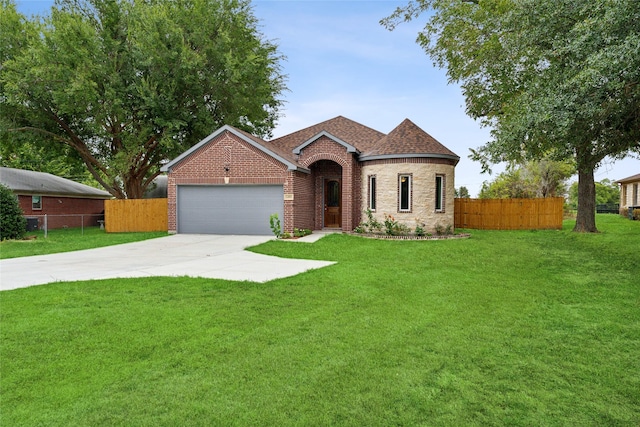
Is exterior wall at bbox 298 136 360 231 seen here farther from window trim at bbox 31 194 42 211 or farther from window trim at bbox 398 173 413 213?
window trim at bbox 31 194 42 211

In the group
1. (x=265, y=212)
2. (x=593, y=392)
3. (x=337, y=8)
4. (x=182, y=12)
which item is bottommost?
(x=593, y=392)

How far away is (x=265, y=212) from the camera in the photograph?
59.9 ft

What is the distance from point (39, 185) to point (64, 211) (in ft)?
8.02

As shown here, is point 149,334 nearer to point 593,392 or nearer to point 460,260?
point 593,392

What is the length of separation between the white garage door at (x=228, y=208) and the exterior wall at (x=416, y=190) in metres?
4.58

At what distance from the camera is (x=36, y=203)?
24.8 m

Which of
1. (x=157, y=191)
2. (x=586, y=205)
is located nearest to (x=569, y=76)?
(x=586, y=205)

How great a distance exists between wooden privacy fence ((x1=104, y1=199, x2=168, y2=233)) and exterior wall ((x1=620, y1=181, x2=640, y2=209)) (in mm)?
35859

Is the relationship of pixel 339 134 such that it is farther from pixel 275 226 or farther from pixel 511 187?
pixel 511 187

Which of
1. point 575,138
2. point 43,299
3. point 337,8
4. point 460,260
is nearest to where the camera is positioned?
point 43,299

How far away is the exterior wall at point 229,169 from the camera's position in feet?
58.2

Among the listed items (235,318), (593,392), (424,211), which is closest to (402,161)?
(424,211)

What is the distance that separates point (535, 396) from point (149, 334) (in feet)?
14.4

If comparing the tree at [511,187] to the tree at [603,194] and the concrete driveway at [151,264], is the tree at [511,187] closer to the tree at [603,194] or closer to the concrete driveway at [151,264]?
the tree at [603,194]
